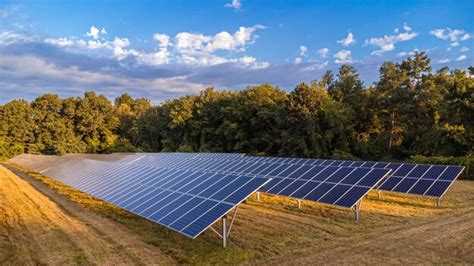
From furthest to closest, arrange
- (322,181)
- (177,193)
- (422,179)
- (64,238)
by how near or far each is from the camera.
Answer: (422,179) < (322,181) < (177,193) < (64,238)

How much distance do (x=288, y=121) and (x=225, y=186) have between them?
103 ft

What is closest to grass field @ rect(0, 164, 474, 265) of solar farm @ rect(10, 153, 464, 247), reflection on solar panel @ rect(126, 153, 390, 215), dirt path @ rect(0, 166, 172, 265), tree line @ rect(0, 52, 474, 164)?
dirt path @ rect(0, 166, 172, 265)

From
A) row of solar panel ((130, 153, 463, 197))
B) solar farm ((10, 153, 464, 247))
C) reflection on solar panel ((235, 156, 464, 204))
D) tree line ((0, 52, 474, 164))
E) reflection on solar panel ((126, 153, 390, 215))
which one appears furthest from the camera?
tree line ((0, 52, 474, 164))

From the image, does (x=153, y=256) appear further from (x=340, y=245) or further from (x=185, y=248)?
(x=340, y=245)

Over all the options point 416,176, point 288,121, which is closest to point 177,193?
point 416,176

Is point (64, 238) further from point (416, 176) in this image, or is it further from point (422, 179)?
point (416, 176)

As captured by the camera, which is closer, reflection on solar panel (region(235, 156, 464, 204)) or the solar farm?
the solar farm

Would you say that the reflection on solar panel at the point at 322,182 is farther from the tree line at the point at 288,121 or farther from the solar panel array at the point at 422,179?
the tree line at the point at 288,121

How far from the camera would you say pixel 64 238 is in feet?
39.9

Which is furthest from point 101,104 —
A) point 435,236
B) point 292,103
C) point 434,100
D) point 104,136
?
point 435,236

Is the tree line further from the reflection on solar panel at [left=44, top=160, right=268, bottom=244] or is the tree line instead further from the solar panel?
the reflection on solar panel at [left=44, top=160, right=268, bottom=244]

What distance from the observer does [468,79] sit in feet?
106

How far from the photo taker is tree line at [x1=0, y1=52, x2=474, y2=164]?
35.6 meters

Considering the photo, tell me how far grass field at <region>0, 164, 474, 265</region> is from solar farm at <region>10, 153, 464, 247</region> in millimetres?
805
